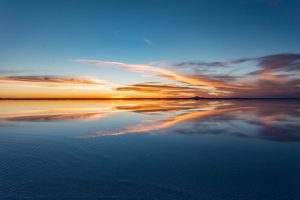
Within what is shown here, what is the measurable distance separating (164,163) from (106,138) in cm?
645

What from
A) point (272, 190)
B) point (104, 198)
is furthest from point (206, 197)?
point (104, 198)

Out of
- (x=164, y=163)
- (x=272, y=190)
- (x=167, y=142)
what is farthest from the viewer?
(x=167, y=142)

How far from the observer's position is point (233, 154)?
11.3 m

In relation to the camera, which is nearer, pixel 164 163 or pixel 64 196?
pixel 64 196

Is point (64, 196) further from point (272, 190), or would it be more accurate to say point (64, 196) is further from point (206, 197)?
point (272, 190)

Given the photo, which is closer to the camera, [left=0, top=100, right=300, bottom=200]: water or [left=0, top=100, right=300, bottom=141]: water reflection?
[left=0, top=100, right=300, bottom=200]: water

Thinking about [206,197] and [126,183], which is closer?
[206,197]

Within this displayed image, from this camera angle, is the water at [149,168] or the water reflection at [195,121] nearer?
the water at [149,168]

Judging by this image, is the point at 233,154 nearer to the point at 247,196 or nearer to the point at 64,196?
the point at 247,196

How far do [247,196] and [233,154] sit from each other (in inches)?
192

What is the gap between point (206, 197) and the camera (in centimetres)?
655

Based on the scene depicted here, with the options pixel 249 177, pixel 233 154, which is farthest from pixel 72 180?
pixel 233 154

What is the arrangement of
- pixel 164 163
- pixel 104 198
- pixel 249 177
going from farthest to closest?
pixel 164 163 < pixel 249 177 < pixel 104 198

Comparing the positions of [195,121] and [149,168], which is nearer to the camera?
[149,168]
